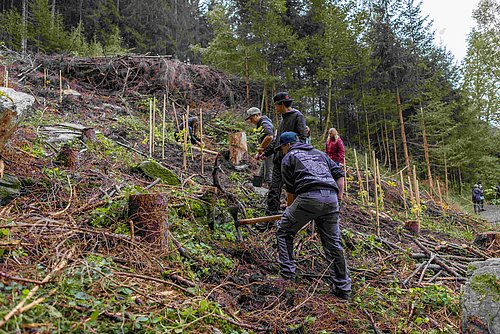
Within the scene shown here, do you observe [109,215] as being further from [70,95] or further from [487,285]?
[70,95]

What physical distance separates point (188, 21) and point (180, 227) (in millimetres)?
21444

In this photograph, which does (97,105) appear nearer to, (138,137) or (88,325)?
(138,137)

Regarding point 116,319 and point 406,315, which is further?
point 406,315

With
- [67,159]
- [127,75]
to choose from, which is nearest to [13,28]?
[127,75]

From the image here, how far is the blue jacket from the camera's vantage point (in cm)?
330

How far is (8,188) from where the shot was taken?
3.20 metres

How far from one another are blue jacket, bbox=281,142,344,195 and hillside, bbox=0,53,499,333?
1.04 m

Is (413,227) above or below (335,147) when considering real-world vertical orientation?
below

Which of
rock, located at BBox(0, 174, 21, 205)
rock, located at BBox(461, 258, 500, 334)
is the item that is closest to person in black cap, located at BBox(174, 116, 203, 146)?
rock, located at BBox(0, 174, 21, 205)

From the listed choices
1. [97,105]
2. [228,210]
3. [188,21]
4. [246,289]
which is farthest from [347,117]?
[246,289]

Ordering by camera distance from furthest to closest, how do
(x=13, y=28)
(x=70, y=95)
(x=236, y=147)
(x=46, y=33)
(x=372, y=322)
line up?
1. (x=46, y=33)
2. (x=13, y=28)
3. (x=70, y=95)
4. (x=236, y=147)
5. (x=372, y=322)

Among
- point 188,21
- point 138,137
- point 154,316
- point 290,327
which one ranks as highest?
point 188,21

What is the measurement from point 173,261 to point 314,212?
4.89ft

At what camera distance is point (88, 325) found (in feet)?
5.56
